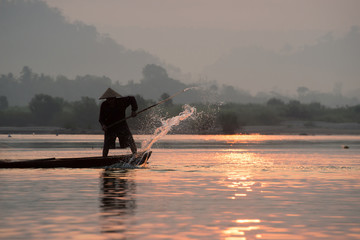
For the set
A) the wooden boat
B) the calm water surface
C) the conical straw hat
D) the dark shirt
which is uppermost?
the conical straw hat

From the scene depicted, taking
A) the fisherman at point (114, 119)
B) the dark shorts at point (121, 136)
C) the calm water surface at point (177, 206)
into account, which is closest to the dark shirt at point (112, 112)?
the fisherman at point (114, 119)

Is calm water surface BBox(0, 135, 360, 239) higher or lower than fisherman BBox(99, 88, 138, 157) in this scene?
lower

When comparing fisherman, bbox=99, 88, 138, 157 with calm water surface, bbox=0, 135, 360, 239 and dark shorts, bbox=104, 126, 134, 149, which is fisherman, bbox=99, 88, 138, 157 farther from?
calm water surface, bbox=0, 135, 360, 239

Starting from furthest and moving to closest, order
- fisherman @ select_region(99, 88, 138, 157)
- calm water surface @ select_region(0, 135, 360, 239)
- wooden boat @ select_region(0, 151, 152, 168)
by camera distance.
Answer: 1. fisherman @ select_region(99, 88, 138, 157)
2. wooden boat @ select_region(0, 151, 152, 168)
3. calm water surface @ select_region(0, 135, 360, 239)

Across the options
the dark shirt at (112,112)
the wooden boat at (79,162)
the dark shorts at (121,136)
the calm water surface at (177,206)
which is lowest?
the calm water surface at (177,206)

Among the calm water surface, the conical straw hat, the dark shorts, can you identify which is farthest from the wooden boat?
the conical straw hat

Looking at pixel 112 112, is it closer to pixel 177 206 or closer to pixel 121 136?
pixel 121 136

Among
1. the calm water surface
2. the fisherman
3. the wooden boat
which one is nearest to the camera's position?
A: the calm water surface

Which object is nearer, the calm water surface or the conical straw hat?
the calm water surface

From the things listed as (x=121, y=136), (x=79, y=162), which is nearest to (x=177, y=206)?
(x=121, y=136)

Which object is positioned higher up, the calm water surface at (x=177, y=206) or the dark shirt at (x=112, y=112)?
the dark shirt at (x=112, y=112)

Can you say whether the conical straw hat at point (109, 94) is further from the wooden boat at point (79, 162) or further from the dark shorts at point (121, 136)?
the wooden boat at point (79, 162)

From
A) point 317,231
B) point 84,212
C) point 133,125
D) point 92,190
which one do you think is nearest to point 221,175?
point 92,190

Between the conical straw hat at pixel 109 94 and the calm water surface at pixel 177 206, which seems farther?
the conical straw hat at pixel 109 94
